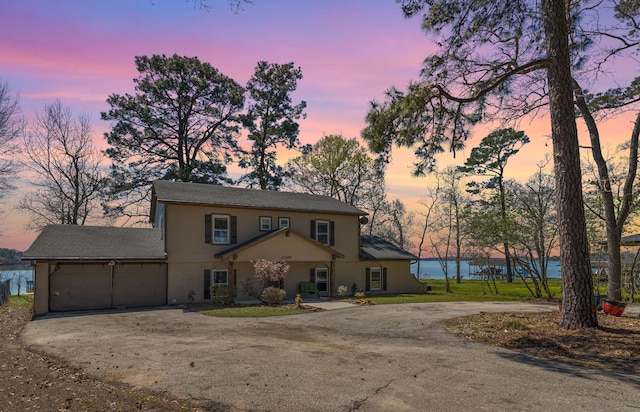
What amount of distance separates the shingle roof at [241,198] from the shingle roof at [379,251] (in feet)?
9.43

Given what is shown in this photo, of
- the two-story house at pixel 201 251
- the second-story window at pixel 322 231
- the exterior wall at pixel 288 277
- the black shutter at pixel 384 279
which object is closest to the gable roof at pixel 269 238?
the two-story house at pixel 201 251

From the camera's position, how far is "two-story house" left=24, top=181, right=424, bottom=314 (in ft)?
62.8

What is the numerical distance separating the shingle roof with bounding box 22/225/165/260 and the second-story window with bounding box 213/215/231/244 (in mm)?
2870

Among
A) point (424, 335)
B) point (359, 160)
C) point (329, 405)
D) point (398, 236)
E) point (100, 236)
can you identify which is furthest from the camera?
point (398, 236)

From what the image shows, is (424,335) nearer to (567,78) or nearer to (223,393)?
(223,393)

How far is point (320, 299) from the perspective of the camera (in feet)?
78.4

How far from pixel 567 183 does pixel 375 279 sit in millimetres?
18358

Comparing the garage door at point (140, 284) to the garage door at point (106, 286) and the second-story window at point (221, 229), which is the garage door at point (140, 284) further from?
the second-story window at point (221, 229)

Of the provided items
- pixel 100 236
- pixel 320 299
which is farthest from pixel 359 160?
pixel 100 236

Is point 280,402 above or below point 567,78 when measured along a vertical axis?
below

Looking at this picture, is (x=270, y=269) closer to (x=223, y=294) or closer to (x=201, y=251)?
(x=223, y=294)

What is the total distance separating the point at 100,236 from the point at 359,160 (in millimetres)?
24721

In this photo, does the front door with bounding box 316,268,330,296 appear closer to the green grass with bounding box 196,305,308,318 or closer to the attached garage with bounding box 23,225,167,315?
the green grass with bounding box 196,305,308,318

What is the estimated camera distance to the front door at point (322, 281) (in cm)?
2586
